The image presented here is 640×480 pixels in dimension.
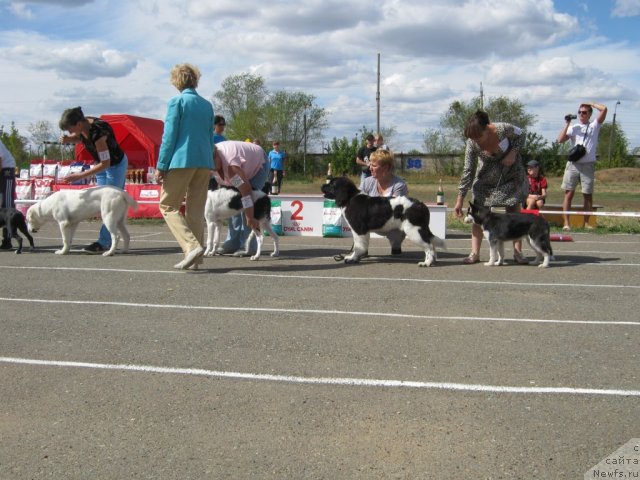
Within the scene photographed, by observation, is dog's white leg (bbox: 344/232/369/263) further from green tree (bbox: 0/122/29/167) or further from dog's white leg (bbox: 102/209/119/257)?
green tree (bbox: 0/122/29/167)

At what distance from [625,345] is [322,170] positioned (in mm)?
49266

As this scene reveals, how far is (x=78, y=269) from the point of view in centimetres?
855

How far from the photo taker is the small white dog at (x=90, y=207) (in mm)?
9688

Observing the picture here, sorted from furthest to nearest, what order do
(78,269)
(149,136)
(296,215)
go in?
(149,136), (296,215), (78,269)

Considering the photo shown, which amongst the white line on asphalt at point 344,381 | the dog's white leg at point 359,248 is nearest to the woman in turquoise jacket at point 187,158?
the dog's white leg at point 359,248

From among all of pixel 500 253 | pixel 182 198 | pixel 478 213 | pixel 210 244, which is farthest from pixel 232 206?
pixel 500 253

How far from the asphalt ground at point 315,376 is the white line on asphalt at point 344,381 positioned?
0.02 metres

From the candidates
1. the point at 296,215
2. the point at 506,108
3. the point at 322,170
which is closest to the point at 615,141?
the point at 506,108

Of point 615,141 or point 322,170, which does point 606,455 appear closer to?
point 322,170

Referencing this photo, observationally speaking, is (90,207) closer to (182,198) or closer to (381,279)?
(182,198)

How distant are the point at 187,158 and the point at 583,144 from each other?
882cm

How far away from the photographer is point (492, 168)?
29.5ft

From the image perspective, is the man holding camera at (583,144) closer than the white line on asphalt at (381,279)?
No

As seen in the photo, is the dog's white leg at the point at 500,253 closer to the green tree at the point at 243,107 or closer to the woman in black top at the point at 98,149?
the woman in black top at the point at 98,149
